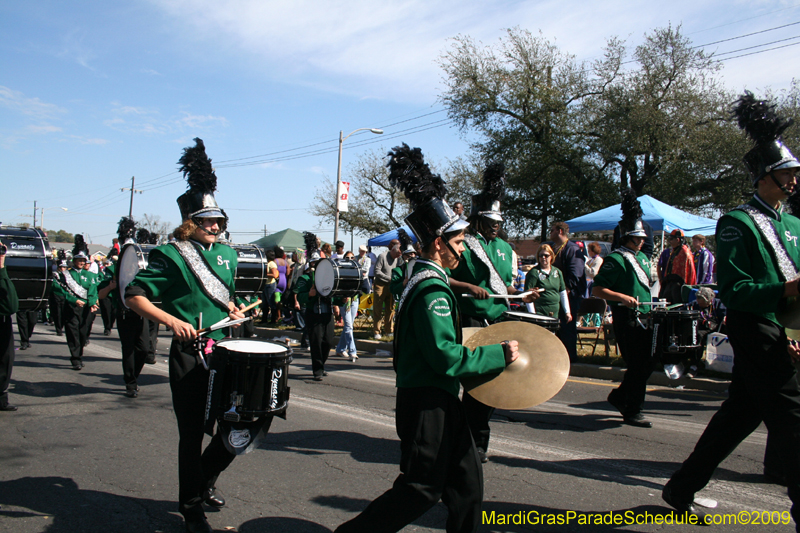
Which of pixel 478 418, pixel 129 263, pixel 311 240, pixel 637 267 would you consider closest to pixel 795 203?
pixel 637 267

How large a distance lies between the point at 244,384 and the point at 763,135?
344 cm

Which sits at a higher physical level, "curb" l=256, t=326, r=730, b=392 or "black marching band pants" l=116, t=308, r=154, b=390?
"black marching band pants" l=116, t=308, r=154, b=390

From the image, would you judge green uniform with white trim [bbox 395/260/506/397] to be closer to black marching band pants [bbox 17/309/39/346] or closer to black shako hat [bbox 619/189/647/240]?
black shako hat [bbox 619/189/647/240]

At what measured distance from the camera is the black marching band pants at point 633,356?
5.90 metres

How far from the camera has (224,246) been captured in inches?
158

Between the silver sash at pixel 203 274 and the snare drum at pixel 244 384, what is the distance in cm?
48

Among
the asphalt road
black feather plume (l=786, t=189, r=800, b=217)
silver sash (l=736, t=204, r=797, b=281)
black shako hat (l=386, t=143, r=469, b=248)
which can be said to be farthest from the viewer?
black feather plume (l=786, t=189, r=800, b=217)

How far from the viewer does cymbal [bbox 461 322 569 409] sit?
108 inches

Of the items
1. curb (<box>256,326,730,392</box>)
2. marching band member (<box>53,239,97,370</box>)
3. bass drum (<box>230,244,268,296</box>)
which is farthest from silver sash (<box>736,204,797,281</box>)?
marching band member (<box>53,239,97,370</box>)

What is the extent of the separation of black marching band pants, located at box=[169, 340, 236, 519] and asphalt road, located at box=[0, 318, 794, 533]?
29 centimetres

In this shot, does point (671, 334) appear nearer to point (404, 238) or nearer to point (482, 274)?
point (482, 274)

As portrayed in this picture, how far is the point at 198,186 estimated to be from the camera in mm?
4188

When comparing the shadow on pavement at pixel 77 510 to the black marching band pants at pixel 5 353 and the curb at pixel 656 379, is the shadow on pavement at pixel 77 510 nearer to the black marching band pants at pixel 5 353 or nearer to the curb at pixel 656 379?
the black marching band pants at pixel 5 353

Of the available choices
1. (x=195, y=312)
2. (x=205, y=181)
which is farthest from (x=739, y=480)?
(x=205, y=181)
